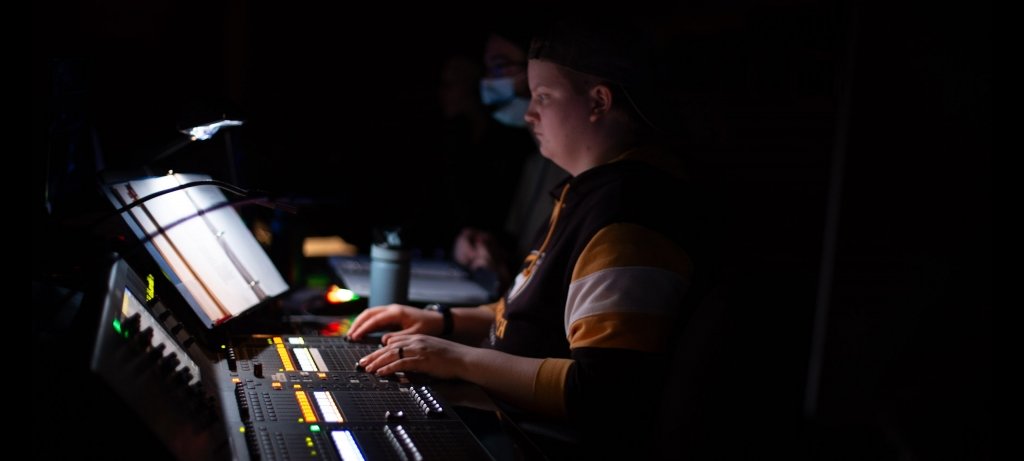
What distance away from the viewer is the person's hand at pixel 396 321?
6.00 feet

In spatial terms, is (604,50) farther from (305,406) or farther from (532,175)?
(532,175)

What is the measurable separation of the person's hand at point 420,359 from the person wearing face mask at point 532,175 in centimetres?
103

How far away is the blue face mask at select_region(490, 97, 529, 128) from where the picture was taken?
283 centimetres

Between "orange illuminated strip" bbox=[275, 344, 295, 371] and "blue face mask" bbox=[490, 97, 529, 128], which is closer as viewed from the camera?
"orange illuminated strip" bbox=[275, 344, 295, 371]

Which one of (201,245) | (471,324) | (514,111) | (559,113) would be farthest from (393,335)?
(514,111)

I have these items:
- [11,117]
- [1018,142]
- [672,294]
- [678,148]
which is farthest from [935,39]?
Result: [11,117]

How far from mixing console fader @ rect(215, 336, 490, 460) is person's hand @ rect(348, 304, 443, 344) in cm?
19

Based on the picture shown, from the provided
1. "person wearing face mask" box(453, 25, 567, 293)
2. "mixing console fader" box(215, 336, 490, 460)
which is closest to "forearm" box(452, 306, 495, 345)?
"mixing console fader" box(215, 336, 490, 460)

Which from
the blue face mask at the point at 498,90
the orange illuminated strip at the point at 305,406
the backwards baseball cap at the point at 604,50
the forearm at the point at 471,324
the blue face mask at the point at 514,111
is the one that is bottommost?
the forearm at the point at 471,324

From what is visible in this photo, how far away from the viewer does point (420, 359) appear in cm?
151

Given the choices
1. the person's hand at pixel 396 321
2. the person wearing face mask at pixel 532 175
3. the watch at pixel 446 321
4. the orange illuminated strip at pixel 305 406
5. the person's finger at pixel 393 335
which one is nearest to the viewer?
the orange illuminated strip at pixel 305 406

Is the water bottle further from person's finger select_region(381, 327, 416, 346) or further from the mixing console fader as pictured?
the mixing console fader

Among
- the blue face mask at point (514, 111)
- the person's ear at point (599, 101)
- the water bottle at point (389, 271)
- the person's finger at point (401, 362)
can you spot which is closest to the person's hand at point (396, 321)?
the water bottle at point (389, 271)

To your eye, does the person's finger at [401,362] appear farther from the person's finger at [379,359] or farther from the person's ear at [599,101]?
the person's ear at [599,101]
